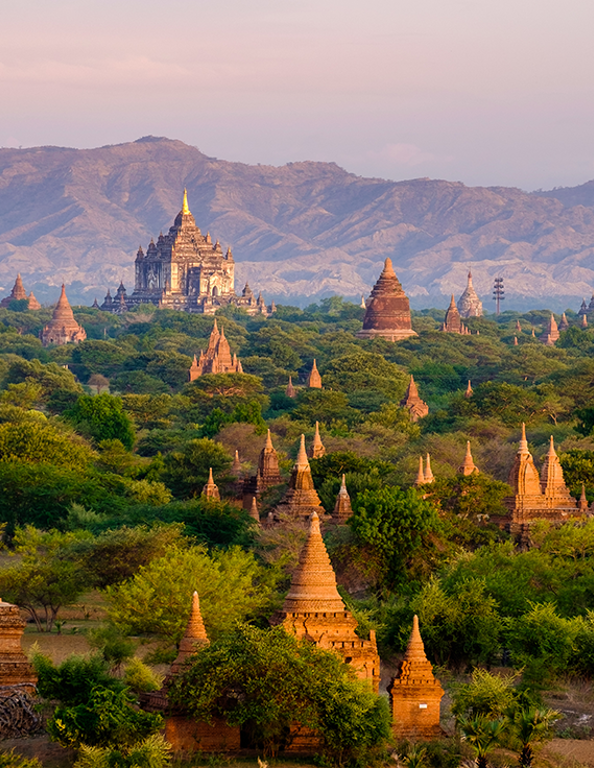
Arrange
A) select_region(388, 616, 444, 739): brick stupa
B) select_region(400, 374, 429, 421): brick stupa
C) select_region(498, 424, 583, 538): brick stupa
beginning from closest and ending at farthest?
A: select_region(388, 616, 444, 739): brick stupa, select_region(498, 424, 583, 538): brick stupa, select_region(400, 374, 429, 421): brick stupa

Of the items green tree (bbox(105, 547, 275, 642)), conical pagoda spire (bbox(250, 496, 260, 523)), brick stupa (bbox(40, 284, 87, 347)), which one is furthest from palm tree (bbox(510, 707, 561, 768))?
brick stupa (bbox(40, 284, 87, 347))

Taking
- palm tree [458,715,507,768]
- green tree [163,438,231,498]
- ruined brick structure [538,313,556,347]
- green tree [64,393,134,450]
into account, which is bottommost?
ruined brick structure [538,313,556,347]

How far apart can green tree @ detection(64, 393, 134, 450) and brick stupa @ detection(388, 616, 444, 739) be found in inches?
2083

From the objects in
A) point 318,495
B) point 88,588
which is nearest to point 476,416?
point 318,495

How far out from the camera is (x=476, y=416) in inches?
3711

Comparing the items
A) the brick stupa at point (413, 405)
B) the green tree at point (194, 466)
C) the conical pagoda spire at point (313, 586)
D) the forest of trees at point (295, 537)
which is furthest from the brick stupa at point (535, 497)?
the brick stupa at point (413, 405)

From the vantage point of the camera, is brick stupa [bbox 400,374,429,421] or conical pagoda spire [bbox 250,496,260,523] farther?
brick stupa [bbox 400,374,429,421]

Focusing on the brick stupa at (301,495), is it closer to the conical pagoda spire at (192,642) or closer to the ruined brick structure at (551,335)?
the conical pagoda spire at (192,642)

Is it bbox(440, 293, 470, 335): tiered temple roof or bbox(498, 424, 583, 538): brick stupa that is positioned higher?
bbox(498, 424, 583, 538): brick stupa

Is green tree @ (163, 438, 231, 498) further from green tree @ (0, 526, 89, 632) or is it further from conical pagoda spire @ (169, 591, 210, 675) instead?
conical pagoda spire @ (169, 591, 210, 675)

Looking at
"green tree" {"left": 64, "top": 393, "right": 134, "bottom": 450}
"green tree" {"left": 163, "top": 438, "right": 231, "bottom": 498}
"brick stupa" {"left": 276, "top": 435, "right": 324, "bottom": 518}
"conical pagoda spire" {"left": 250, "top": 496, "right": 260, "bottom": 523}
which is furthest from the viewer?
"green tree" {"left": 64, "top": 393, "right": 134, "bottom": 450}

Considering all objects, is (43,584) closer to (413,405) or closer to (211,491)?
(211,491)

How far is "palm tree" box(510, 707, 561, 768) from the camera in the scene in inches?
1208

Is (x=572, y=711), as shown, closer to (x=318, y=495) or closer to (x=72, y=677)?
(x=72, y=677)
